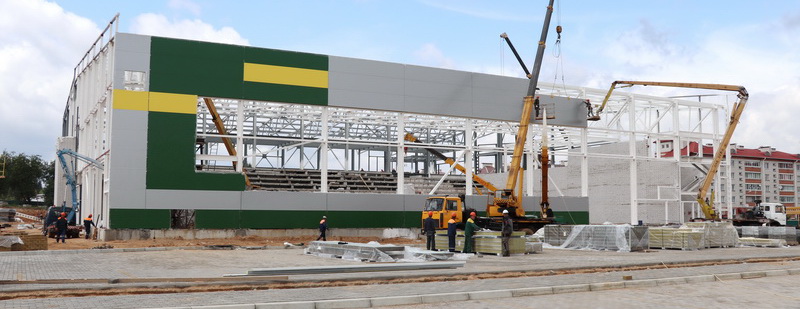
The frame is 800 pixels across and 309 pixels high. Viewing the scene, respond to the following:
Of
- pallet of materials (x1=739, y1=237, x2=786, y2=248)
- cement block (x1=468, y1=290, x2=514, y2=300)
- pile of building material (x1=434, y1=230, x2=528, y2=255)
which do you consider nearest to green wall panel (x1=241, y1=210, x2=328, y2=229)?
pile of building material (x1=434, y1=230, x2=528, y2=255)

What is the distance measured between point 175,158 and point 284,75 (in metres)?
6.59

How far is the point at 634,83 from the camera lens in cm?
4175

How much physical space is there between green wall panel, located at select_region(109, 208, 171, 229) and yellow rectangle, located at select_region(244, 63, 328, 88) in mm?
7487

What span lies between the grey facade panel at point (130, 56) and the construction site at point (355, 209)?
6cm

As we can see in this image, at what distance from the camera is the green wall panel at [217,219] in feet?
100

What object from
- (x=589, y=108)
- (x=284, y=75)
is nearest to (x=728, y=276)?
(x=284, y=75)

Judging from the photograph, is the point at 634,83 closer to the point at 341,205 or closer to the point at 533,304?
the point at 341,205

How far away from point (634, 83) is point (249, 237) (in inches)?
1008

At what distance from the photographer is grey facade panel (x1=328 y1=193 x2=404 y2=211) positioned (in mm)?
33406

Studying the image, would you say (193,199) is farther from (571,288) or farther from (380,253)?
(571,288)

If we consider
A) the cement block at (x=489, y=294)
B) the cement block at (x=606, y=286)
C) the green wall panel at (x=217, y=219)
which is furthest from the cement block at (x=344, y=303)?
the green wall panel at (x=217, y=219)

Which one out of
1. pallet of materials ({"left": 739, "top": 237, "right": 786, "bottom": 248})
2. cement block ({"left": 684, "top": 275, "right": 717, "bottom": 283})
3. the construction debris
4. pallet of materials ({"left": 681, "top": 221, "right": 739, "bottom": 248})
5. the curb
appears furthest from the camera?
pallet of materials ({"left": 739, "top": 237, "right": 786, "bottom": 248})

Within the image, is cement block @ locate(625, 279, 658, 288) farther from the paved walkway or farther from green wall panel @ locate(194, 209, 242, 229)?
green wall panel @ locate(194, 209, 242, 229)

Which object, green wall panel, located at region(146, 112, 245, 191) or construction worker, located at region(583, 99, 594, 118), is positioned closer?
green wall panel, located at region(146, 112, 245, 191)
